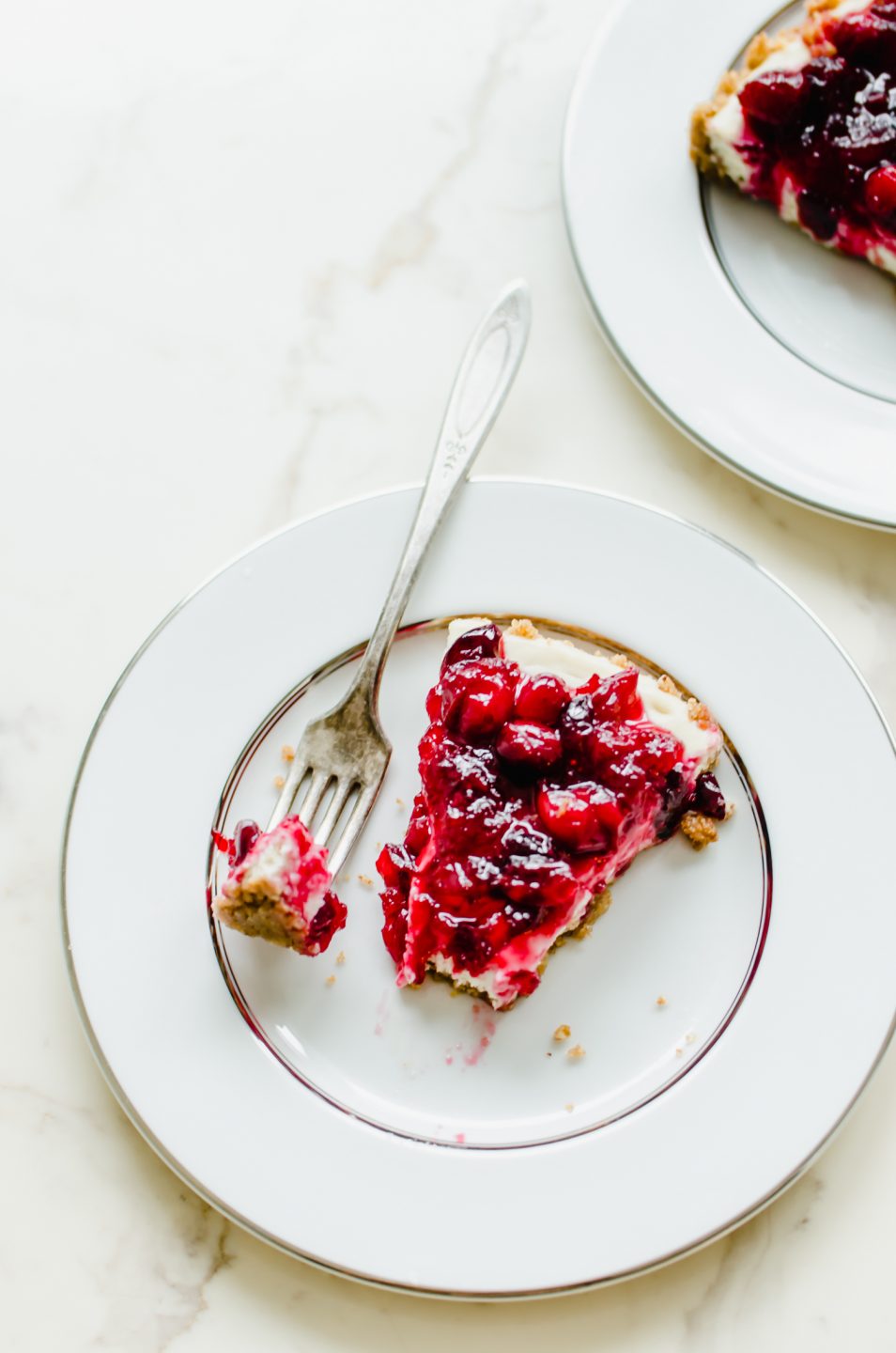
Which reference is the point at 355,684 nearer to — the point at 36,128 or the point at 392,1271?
the point at 392,1271

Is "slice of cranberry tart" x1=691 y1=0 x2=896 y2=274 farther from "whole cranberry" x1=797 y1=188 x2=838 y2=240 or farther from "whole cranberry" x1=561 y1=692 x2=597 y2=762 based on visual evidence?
"whole cranberry" x1=561 y1=692 x2=597 y2=762

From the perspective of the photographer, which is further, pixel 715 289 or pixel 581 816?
pixel 715 289

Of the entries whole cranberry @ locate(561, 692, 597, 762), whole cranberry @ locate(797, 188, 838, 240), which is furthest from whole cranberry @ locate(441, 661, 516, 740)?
whole cranberry @ locate(797, 188, 838, 240)

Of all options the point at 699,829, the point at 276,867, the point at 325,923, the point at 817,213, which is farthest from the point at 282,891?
the point at 817,213

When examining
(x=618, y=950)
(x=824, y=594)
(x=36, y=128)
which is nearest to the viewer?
(x=618, y=950)

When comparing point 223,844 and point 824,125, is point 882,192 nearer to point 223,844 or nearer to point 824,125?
point 824,125

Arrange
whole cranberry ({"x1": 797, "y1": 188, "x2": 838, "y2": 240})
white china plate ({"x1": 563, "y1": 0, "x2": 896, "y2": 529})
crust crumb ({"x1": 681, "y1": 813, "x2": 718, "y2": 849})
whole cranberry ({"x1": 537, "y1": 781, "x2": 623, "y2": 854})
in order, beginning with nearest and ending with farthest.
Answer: whole cranberry ({"x1": 537, "y1": 781, "x2": 623, "y2": 854}) → crust crumb ({"x1": 681, "y1": 813, "x2": 718, "y2": 849}) → white china plate ({"x1": 563, "y1": 0, "x2": 896, "y2": 529}) → whole cranberry ({"x1": 797, "y1": 188, "x2": 838, "y2": 240})

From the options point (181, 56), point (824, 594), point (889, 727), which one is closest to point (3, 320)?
point (181, 56)
